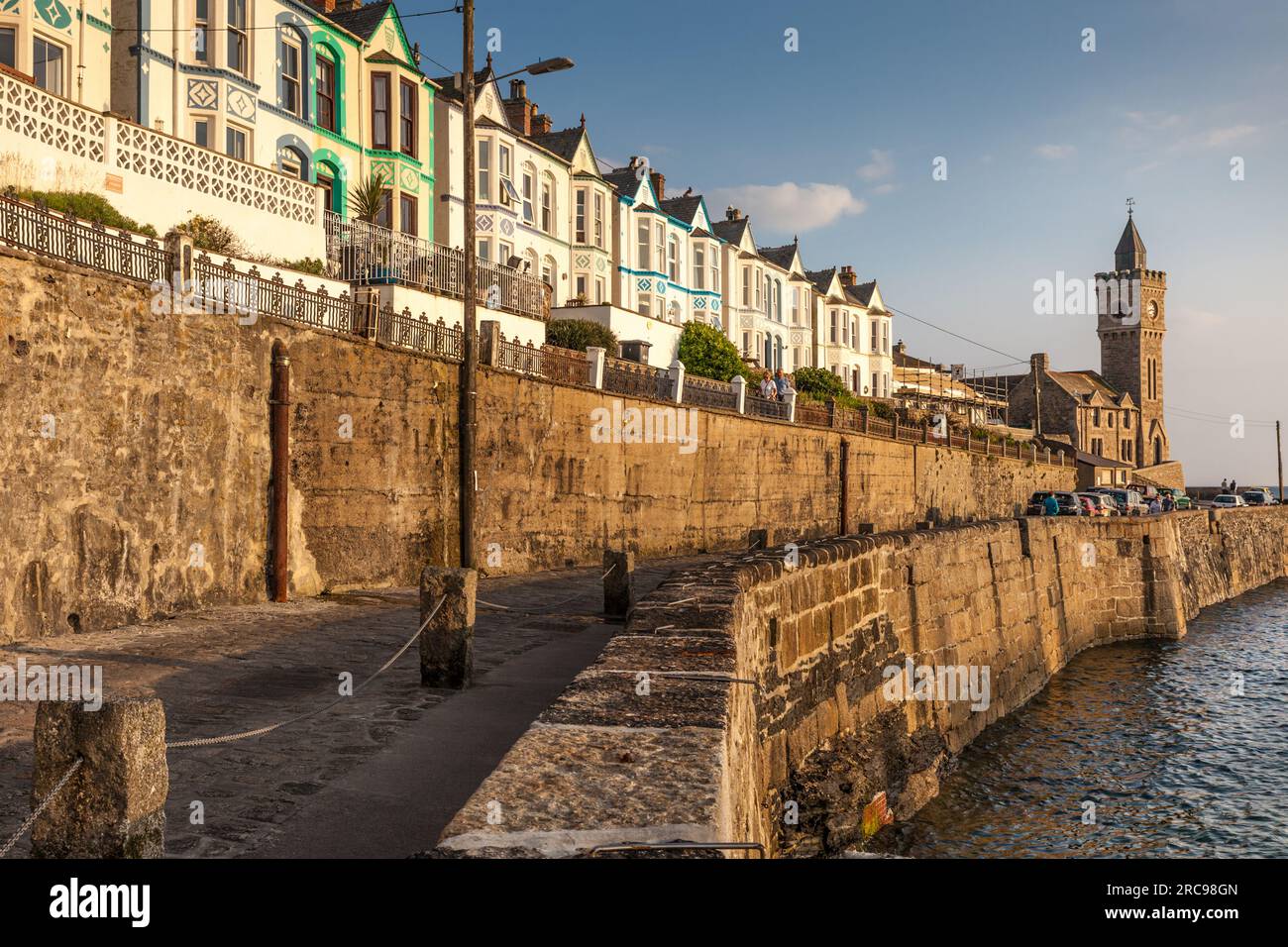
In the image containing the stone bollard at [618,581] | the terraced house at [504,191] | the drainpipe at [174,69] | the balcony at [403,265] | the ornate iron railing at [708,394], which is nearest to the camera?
the stone bollard at [618,581]

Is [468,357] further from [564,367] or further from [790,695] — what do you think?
[790,695]

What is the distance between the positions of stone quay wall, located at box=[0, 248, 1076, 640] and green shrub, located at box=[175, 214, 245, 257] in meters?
3.47

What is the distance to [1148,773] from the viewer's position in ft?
50.6

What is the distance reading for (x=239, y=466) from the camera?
13.6m

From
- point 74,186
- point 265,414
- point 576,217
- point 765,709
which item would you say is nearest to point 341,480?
point 265,414

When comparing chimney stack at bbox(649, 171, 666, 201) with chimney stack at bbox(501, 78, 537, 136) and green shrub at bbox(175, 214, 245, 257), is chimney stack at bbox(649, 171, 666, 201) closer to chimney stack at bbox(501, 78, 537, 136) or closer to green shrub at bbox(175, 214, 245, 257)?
chimney stack at bbox(501, 78, 537, 136)

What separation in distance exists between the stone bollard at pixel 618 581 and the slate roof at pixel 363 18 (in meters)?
19.2

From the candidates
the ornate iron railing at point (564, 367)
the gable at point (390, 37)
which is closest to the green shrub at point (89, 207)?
the ornate iron railing at point (564, 367)

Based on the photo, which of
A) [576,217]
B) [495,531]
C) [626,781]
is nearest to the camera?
[626,781]

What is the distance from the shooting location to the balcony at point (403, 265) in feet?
71.2

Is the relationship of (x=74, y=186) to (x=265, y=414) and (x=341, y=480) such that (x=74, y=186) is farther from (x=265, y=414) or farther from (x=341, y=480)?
(x=341, y=480)

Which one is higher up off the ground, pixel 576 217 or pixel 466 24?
pixel 576 217

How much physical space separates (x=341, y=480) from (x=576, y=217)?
80.5 feet

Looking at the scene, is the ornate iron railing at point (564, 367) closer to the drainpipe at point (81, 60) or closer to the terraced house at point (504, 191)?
the terraced house at point (504, 191)
